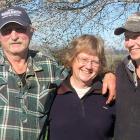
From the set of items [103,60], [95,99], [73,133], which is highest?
[103,60]

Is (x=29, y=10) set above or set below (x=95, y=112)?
above

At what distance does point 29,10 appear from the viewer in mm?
11836

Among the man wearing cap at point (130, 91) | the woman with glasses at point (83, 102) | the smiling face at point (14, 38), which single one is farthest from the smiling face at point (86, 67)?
the smiling face at point (14, 38)

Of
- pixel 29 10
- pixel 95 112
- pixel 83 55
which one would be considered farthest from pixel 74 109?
pixel 29 10

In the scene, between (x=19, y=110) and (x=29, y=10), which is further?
(x=29, y=10)

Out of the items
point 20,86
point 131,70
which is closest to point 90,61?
point 131,70

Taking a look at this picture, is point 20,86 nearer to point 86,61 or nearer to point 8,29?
point 8,29

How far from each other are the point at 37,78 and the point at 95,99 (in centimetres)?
60

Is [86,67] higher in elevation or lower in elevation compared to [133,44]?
lower

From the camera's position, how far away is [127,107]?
423 centimetres

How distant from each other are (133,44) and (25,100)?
1109mm

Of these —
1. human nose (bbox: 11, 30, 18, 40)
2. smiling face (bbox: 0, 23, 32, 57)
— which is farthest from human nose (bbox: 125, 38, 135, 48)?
human nose (bbox: 11, 30, 18, 40)

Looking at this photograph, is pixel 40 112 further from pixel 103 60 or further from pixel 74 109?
pixel 103 60

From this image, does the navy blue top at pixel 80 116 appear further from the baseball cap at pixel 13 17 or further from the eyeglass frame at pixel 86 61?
the baseball cap at pixel 13 17
